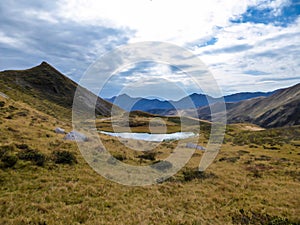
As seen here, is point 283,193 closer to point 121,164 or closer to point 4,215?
point 121,164

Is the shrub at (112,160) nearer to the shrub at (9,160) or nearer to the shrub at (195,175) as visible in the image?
the shrub at (195,175)

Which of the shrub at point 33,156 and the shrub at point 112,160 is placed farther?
the shrub at point 112,160

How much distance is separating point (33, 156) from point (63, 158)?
2494 mm

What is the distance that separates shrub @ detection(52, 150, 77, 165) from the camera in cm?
1984

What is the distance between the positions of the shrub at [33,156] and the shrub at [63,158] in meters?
1.19

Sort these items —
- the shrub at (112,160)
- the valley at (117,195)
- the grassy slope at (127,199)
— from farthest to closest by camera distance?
the shrub at (112,160)
the valley at (117,195)
the grassy slope at (127,199)

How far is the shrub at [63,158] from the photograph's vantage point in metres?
19.8

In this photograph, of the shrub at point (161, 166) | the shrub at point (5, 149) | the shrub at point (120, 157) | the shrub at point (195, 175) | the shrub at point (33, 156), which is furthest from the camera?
the shrub at point (120, 157)

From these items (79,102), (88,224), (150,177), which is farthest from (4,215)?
(79,102)

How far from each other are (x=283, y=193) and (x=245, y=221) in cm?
755

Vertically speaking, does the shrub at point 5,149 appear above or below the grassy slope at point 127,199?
above

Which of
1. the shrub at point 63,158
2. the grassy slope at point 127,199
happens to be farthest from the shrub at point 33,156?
the shrub at point 63,158

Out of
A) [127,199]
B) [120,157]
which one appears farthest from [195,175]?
[127,199]

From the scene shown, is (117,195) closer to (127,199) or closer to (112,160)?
(127,199)
